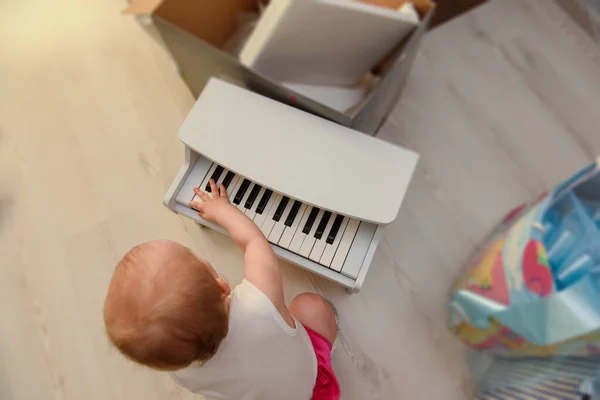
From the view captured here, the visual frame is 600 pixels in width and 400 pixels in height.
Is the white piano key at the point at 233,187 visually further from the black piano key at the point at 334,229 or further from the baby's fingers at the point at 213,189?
the black piano key at the point at 334,229

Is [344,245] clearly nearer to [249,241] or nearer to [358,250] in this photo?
[358,250]

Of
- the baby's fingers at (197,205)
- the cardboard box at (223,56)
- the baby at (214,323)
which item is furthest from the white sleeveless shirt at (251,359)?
the cardboard box at (223,56)

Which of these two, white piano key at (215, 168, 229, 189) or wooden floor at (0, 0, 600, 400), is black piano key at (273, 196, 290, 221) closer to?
white piano key at (215, 168, 229, 189)

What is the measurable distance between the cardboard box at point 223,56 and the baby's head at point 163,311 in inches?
16.0

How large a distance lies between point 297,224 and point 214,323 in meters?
0.35

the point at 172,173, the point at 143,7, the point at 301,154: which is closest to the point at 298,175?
the point at 301,154

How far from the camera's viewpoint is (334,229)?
930 millimetres

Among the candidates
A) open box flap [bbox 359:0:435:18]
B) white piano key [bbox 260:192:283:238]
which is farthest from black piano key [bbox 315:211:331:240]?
open box flap [bbox 359:0:435:18]

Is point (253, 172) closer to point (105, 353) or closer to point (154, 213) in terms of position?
point (154, 213)

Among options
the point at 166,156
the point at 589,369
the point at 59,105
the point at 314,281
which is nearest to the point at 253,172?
the point at 314,281

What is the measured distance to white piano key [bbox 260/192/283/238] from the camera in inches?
36.8

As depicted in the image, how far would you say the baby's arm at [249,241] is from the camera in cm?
79

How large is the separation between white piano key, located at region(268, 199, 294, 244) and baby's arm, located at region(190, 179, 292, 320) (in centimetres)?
5

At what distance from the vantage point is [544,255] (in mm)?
775
